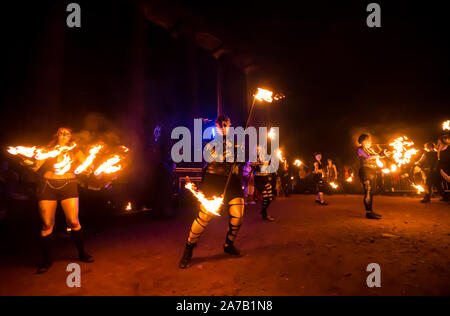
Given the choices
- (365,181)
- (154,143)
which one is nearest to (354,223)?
(365,181)

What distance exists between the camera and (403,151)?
41.8ft

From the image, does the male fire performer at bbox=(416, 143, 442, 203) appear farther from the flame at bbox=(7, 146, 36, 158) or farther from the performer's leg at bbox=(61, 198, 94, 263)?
the flame at bbox=(7, 146, 36, 158)

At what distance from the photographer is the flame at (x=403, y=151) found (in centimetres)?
1227

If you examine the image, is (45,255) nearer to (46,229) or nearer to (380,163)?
(46,229)

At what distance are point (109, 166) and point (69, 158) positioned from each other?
64cm

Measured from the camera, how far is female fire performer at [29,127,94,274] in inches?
140

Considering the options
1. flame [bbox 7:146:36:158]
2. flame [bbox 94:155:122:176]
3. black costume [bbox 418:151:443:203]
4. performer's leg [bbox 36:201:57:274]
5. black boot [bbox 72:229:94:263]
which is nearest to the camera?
flame [bbox 7:146:36:158]

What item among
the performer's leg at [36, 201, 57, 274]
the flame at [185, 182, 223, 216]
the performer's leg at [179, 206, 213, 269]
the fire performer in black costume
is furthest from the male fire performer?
the performer's leg at [36, 201, 57, 274]

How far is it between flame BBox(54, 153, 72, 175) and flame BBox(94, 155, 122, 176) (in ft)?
1.49

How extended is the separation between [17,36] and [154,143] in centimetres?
471

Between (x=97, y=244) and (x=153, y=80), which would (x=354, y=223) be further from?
(x=153, y=80)

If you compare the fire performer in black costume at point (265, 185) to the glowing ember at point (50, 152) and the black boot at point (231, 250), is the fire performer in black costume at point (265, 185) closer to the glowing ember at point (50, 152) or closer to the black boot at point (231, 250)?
the black boot at point (231, 250)

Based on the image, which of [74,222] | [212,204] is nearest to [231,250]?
[212,204]

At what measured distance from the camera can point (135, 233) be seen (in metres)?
5.74
